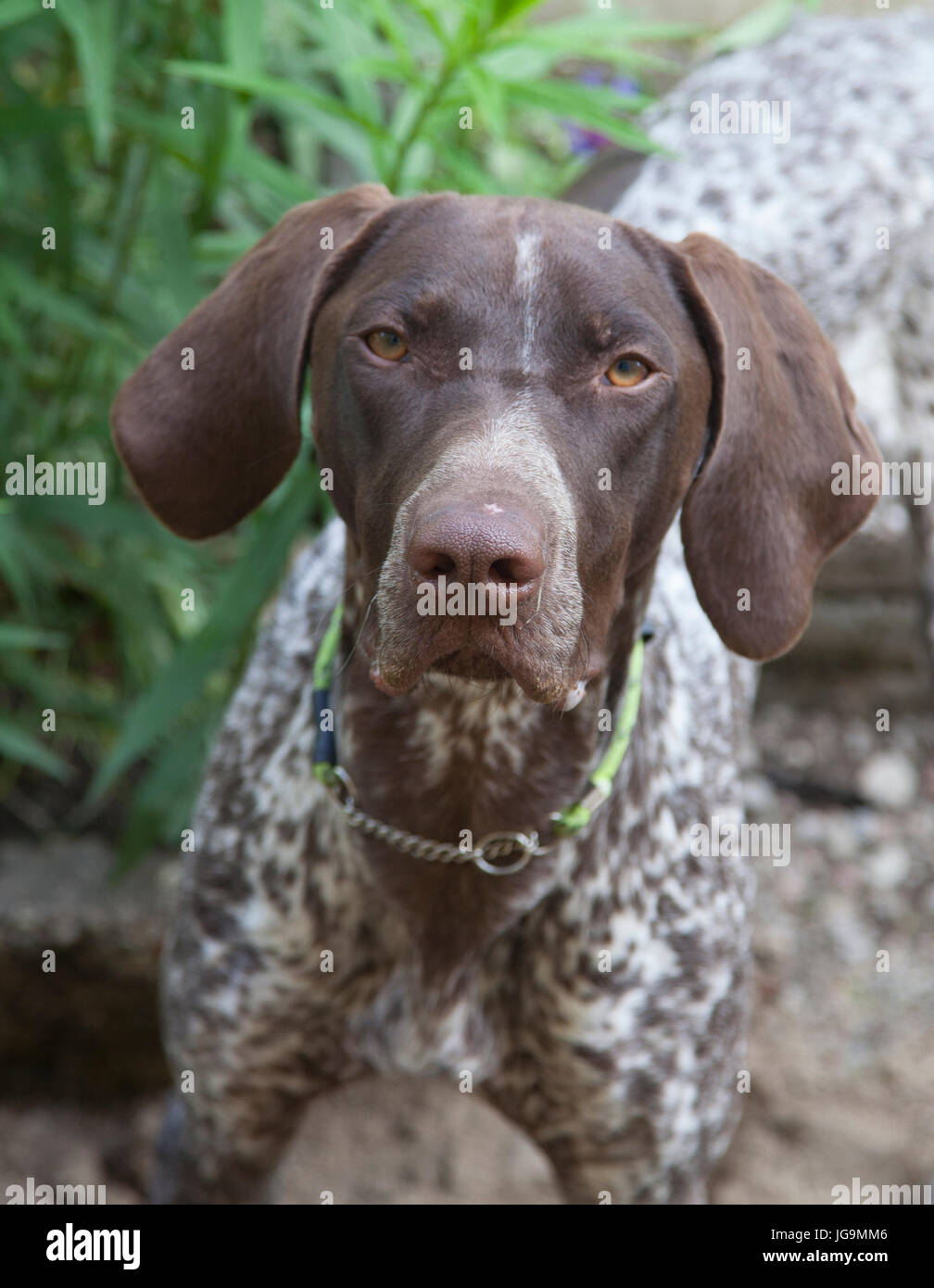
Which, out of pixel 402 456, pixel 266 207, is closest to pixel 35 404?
pixel 266 207

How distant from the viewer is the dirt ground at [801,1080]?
11.5 ft

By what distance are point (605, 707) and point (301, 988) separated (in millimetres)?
666

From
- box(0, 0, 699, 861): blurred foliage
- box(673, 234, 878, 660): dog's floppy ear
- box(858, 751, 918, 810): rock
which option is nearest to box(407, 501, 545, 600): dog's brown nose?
box(673, 234, 878, 660): dog's floppy ear

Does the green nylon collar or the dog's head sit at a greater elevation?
the dog's head

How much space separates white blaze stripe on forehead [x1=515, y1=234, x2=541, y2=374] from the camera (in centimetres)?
205

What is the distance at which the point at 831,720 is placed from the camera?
4.68 meters

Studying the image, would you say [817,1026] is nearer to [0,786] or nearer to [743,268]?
[0,786]

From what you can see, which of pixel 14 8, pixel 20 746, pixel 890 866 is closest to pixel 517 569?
pixel 14 8

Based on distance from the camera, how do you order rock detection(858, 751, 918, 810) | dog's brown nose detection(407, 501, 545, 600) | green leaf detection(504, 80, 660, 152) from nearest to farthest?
dog's brown nose detection(407, 501, 545, 600) → green leaf detection(504, 80, 660, 152) → rock detection(858, 751, 918, 810)

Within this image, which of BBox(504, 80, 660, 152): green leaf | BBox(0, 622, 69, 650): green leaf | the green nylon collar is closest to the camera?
the green nylon collar

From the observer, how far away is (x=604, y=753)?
96.6 inches

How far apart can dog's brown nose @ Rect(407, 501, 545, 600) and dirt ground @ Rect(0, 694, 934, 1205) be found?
1747 mm

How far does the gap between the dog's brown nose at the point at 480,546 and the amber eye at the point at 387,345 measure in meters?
0.33

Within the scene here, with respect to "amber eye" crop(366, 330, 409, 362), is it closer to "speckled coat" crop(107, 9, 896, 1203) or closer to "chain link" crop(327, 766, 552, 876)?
"speckled coat" crop(107, 9, 896, 1203)
